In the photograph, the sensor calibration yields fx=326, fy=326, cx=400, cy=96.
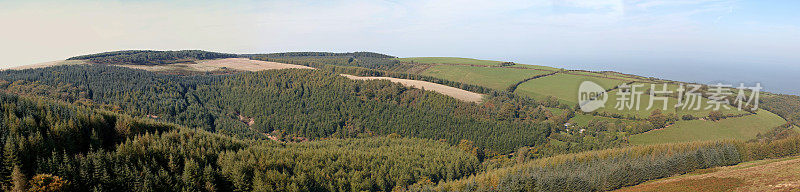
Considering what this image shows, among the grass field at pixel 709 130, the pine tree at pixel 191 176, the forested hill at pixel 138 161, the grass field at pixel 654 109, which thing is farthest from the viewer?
the grass field at pixel 654 109

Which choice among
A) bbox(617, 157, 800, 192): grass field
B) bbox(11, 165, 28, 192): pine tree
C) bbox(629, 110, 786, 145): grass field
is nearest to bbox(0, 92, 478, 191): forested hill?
bbox(11, 165, 28, 192): pine tree

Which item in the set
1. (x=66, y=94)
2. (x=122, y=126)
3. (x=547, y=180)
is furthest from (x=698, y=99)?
(x=66, y=94)

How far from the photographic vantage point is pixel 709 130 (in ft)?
461

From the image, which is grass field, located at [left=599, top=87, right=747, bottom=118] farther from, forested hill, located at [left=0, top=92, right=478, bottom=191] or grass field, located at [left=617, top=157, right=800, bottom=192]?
forested hill, located at [left=0, top=92, right=478, bottom=191]

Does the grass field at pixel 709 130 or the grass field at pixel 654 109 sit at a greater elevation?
the grass field at pixel 654 109

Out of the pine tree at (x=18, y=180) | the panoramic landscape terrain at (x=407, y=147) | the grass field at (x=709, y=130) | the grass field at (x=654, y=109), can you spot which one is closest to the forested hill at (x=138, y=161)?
the pine tree at (x=18, y=180)

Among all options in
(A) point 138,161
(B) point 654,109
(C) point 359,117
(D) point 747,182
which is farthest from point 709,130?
(A) point 138,161

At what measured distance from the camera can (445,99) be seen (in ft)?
616

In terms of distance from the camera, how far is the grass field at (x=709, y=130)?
447 feet

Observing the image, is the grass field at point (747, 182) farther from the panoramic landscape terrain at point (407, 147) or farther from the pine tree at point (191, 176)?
the pine tree at point (191, 176)

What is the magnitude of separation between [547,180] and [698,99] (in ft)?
490

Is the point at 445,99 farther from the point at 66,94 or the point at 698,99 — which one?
the point at 66,94

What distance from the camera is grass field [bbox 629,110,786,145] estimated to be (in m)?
136

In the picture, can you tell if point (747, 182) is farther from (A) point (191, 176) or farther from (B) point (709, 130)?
(A) point (191, 176)
